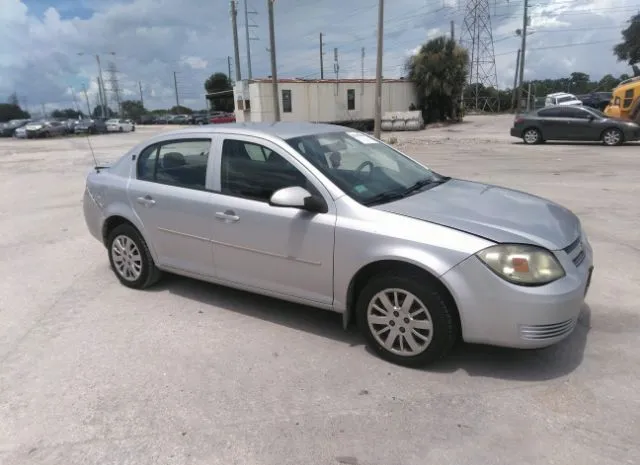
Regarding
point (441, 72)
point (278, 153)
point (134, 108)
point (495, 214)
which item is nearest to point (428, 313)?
point (495, 214)

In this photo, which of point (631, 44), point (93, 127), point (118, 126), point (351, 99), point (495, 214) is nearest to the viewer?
point (495, 214)

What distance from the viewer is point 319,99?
3606 cm

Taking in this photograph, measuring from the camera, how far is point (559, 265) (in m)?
3.25

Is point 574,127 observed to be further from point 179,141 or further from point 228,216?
point 228,216

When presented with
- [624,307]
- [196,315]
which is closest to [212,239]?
[196,315]

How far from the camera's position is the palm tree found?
37812 mm

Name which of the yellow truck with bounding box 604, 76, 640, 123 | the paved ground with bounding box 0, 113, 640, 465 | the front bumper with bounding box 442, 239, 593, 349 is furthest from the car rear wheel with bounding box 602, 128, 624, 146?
the front bumper with bounding box 442, 239, 593, 349

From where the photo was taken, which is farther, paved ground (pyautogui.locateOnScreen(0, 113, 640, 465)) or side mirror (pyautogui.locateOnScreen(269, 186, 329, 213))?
side mirror (pyautogui.locateOnScreen(269, 186, 329, 213))

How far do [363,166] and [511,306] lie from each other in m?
1.66

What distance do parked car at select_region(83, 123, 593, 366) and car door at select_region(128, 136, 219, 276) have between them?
0.01 metres

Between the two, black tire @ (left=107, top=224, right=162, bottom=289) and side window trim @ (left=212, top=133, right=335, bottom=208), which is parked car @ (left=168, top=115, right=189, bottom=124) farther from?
side window trim @ (left=212, top=133, right=335, bottom=208)

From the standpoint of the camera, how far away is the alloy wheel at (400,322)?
11.2 feet

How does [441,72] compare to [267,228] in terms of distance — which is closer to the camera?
[267,228]

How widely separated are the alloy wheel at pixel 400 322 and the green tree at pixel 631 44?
2714 inches
